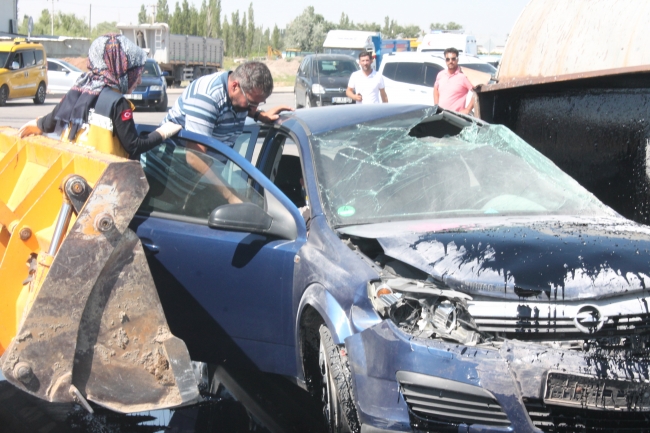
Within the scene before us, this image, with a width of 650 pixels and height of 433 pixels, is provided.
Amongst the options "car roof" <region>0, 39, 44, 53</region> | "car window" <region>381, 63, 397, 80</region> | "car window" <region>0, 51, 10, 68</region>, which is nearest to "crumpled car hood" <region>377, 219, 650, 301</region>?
"car window" <region>381, 63, 397, 80</region>

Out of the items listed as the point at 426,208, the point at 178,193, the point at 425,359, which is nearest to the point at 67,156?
the point at 178,193

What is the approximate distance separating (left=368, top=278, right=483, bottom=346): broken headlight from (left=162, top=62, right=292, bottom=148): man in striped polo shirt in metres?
2.19

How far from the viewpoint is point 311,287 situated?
3473mm

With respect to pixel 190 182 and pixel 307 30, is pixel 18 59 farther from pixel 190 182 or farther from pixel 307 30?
pixel 307 30

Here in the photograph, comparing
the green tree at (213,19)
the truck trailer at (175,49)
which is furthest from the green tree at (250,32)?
the truck trailer at (175,49)

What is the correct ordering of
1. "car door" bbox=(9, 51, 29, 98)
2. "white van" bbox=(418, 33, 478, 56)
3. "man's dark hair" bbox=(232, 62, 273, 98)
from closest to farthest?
"man's dark hair" bbox=(232, 62, 273, 98) → "car door" bbox=(9, 51, 29, 98) → "white van" bbox=(418, 33, 478, 56)

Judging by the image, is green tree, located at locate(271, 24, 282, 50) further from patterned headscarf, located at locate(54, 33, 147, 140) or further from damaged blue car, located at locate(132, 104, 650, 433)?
damaged blue car, located at locate(132, 104, 650, 433)

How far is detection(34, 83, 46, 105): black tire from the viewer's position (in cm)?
2631

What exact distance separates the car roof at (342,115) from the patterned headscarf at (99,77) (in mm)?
969

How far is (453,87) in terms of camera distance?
1098 cm

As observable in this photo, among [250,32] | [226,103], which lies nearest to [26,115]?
[226,103]

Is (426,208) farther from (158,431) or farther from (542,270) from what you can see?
(158,431)

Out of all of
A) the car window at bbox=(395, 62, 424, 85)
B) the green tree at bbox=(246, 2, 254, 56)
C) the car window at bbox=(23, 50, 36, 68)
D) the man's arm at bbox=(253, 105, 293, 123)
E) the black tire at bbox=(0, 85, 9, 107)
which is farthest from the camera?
the green tree at bbox=(246, 2, 254, 56)

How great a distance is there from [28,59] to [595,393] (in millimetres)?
26290
